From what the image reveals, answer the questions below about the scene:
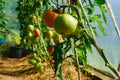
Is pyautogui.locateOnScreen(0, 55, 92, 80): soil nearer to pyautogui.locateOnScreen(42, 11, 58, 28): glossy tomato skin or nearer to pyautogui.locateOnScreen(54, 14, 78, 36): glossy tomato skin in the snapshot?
pyautogui.locateOnScreen(42, 11, 58, 28): glossy tomato skin

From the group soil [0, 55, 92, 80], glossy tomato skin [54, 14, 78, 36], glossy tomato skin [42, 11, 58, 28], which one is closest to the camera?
glossy tomato skin [54, 14, 78, 36]

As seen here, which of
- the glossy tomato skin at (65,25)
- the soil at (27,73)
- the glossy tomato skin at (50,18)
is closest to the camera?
the glossy tomato skin at (65,25)

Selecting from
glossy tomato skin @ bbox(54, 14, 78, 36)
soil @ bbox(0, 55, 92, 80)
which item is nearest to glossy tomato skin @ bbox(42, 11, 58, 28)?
glossy tomato skin @ bbox(54, 14, 78, 36)

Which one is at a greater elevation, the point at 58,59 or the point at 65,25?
the point at 65,25

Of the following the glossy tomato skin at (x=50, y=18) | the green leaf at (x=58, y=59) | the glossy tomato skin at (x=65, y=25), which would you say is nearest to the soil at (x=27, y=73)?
the green leaf at (x=58, y=59)

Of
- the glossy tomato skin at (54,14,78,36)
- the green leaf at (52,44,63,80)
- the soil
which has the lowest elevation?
the soil

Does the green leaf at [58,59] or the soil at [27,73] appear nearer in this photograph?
the green leaf at [58,59]

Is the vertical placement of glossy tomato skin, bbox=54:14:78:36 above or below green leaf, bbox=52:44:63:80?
above

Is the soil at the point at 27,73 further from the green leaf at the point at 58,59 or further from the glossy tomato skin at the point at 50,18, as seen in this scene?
the glossy tomato skin at the point at 50,18

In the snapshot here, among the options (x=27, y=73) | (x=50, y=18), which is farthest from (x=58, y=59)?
(x=27, y=73)

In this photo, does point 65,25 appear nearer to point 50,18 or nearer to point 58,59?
point 50,18

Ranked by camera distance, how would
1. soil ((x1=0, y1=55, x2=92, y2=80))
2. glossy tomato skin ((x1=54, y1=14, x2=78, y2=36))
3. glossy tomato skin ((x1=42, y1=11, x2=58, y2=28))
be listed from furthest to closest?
soil ((x1=0, y1=55, x2=92, y2=80))
glossy tomato skin ((x1=42, y1=11, x2=58, y2=28))
glossy tomato skin ((x1=54, y1=14, x2=78, y2=36))

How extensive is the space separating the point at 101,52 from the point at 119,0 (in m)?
7.31

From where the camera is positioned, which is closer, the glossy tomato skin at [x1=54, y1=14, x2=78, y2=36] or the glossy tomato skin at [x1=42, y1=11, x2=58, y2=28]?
the glossy tomato skin at [x1=54, y1=14, x2=78, y2=36]
